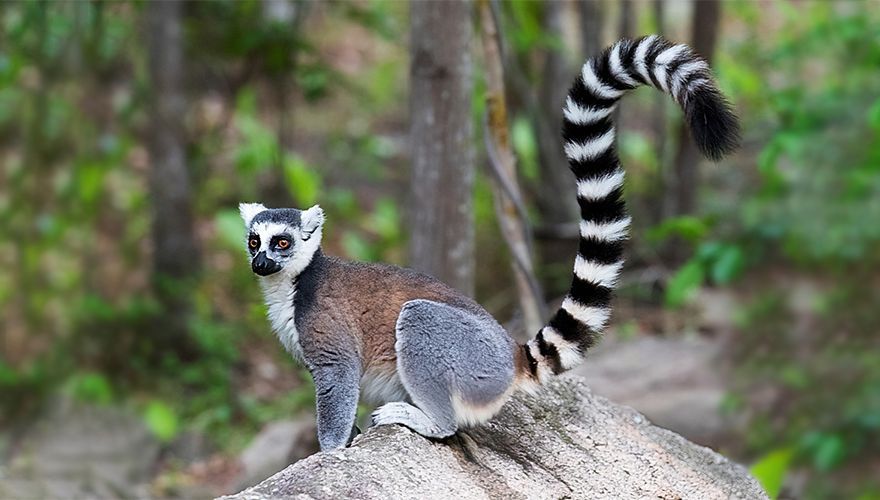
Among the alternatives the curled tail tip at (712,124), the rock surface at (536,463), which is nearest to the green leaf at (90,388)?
the rock surface at (536,463)

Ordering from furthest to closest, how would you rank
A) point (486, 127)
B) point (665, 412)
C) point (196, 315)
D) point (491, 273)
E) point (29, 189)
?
point (491, 273) < point (196, 315) < point (665, 412) < point (29, 189) < point (486, 127)

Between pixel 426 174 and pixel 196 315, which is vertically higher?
pixel 426 174

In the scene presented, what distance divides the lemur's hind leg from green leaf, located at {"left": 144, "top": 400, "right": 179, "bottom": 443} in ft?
19.9

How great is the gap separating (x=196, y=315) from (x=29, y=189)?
312cm

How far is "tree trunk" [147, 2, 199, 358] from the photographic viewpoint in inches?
416

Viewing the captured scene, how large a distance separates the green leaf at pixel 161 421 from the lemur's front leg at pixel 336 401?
5.95 metres

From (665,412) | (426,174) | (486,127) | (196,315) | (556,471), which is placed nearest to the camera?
(556,471)

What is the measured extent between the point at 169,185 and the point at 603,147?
7479 millimetres

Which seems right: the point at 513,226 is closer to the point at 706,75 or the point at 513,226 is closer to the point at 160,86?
the point at 706,75

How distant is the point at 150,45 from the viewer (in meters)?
10.6

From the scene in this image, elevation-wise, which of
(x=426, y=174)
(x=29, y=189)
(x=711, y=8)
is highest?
(x=711, y=8)

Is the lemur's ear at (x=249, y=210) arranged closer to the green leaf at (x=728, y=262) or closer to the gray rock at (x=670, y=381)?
the gray rock at (x=670, y=381)

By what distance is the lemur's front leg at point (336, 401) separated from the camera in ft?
14.1

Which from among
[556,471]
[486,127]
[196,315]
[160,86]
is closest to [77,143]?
[160,86]
